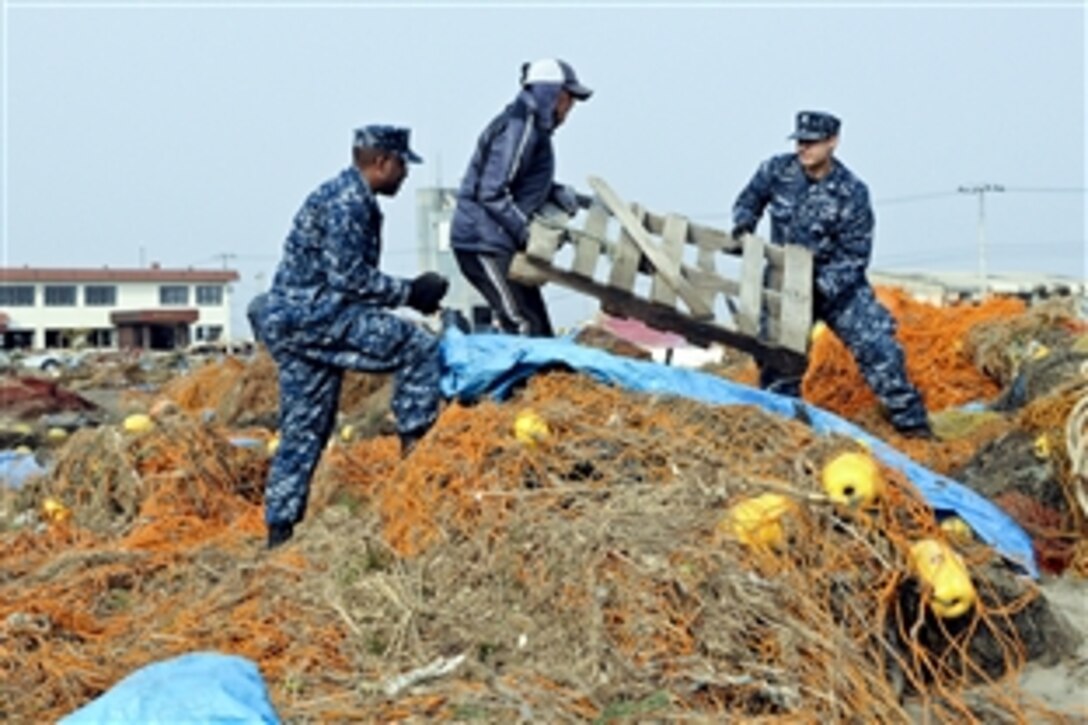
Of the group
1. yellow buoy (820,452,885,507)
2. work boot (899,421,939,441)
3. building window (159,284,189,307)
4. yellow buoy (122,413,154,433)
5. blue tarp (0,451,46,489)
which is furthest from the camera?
building window (159,284,189,307)

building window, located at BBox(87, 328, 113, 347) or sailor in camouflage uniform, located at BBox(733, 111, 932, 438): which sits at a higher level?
sailor in camouflage uniform, located at BBox(733, 111, 932, 438)

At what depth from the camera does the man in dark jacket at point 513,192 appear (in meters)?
7.09

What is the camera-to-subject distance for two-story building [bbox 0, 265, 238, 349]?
64688 mm

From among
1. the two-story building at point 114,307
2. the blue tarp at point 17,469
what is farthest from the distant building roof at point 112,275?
the blue tarp at point 17,469

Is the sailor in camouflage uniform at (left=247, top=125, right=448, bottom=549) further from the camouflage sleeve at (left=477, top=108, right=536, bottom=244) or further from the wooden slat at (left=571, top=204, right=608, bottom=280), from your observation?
the wooden slat at (left=571, top=204, right=608, bottom=280)

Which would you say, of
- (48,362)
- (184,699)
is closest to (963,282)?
(48,362)

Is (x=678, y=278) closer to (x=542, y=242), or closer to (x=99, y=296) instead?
(x=542, y=242)

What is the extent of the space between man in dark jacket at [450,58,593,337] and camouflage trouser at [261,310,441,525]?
134 centimetres

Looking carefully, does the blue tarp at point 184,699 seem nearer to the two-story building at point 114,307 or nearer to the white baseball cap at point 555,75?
the white baseball cap at point 555,75

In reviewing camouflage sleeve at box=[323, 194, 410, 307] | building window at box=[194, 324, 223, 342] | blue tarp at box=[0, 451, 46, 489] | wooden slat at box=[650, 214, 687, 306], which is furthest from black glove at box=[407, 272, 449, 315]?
building window at box=[194, 324, 223, 342]

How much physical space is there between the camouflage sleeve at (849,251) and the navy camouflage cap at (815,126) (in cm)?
37

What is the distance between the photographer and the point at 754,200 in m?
7.83

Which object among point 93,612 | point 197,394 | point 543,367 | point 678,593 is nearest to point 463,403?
point 543,367

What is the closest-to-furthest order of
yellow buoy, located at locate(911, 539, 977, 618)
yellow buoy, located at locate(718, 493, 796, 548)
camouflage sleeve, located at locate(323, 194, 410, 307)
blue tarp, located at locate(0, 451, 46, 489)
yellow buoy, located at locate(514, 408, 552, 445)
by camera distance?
yellow buoy, located at locate(718, 493, 796, 548) < yellow buoy, located at locate(911, 539, 977, 618) < yellow buoy, located at locate(514, 408, 552, 445) < camouflage sleeve, located at locate(323, 194, 410, 307) < blue tarp, located at locate(0, 451, 46, 489)
